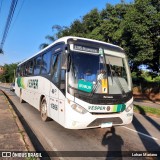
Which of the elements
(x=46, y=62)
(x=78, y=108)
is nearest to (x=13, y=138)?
(x=78, y=108)

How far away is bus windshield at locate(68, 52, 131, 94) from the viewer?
23.0 feet

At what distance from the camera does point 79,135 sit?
7.71 meters

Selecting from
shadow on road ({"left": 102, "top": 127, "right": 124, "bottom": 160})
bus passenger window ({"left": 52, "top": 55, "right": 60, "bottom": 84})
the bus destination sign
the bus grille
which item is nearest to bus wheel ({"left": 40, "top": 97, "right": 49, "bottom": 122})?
bus passenger window ({"left": 52, "top": 55, "right": 60, "bottom": 84})

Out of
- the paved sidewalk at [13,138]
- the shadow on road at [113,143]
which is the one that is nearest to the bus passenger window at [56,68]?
the paved sidewalk at [13,138]

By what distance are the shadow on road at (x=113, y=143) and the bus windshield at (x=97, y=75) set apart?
1.49m

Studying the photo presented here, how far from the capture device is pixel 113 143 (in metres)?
6.93

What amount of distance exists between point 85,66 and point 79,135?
2318 mm

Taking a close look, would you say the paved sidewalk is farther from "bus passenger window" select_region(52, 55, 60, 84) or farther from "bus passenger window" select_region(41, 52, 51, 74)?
"bus passenger window" select_region(41, 52, 51, 74)

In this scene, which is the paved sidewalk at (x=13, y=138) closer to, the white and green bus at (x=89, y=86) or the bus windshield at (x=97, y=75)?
the white and green bus at (x=89, y=86)

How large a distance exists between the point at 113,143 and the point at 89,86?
1842mm

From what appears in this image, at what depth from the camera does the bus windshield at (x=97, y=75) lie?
7.00 m

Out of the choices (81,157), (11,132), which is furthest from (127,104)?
(11,132)

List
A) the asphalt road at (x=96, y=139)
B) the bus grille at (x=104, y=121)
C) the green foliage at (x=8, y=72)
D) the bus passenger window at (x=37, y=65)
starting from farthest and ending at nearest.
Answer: the green foliage at (x=8, y=72)
the bus passenger window at (x=37, y=65)
the bus grille at (x=104, y=121)
the asphalt road at (x=96, y=139)

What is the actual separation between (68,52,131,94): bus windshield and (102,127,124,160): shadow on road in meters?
1.49
